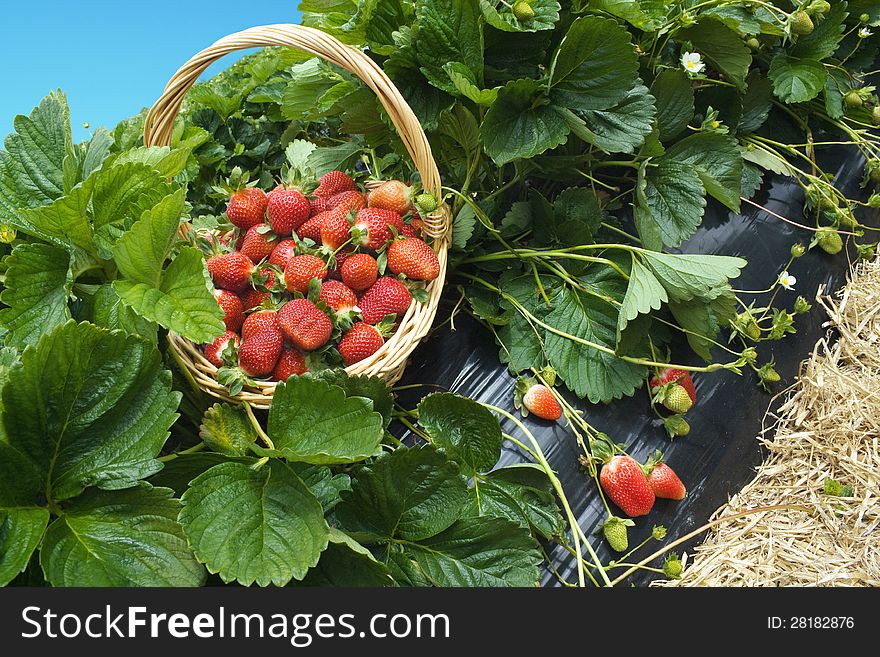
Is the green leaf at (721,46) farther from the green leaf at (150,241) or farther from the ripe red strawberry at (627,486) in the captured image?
the green leaf at (150,241)

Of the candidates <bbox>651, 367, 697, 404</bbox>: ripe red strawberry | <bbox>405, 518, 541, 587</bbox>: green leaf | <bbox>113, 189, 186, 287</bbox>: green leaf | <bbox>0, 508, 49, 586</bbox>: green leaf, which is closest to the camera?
<bbox>0, 508, 49, 586</bbox>: green leaf

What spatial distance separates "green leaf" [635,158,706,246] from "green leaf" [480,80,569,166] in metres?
0.25

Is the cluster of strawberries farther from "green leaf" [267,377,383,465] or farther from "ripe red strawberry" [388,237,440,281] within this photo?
"green leaf" [267,377,383,465]

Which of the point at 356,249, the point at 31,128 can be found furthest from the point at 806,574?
the point at 31,128

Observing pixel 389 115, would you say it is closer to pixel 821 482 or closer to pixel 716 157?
pixel 716 157

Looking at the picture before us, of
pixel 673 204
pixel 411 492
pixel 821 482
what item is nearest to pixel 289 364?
pixel 411 492

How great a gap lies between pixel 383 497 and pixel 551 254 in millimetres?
541

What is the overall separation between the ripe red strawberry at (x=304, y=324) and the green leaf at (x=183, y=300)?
21 cm

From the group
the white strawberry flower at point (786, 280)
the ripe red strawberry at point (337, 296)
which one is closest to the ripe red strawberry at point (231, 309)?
the ripe red strawberry at point (337, 296)

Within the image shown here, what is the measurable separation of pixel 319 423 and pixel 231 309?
→ 0.33 metres

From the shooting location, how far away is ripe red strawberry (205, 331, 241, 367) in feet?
3.12

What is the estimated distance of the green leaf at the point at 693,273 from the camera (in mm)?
1063

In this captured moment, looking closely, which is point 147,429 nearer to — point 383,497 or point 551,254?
point 383,497

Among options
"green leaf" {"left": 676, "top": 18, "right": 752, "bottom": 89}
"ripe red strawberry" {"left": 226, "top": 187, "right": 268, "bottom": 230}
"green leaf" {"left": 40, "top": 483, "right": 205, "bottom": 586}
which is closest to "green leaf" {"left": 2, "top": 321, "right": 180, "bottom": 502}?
"green leaf" {"left": 40, "top": 483, "right": 205, "bottom": 586}
